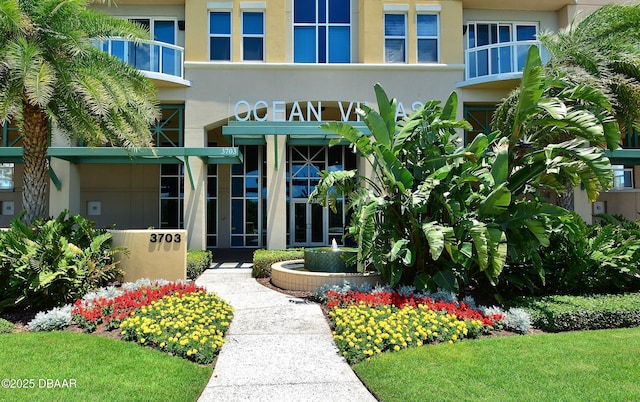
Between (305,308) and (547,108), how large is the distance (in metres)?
5.95

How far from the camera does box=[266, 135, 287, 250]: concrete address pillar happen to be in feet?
52.6

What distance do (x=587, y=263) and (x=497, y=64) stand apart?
10784mm

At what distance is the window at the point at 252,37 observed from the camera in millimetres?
17453

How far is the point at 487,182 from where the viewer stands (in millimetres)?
8289

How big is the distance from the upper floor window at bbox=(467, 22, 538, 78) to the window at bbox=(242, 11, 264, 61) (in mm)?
8503

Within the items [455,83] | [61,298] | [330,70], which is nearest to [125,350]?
[61,298]

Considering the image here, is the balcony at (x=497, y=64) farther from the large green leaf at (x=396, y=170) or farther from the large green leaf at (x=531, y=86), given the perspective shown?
the large green leaf at (x=396, y=170)

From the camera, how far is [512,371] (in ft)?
17.2

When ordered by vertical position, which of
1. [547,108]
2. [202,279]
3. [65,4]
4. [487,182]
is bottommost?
[202,279]

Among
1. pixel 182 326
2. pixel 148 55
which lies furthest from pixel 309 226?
pixel 182 326

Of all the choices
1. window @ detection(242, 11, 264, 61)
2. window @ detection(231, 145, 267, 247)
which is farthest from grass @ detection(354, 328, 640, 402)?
window @ detection(231, 145, 267, 247)

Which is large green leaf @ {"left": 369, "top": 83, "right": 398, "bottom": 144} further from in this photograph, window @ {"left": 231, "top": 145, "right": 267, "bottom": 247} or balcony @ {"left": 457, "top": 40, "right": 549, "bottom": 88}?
window @ {"left": 231, "top": 145, "right": 267, "bottom": 247}

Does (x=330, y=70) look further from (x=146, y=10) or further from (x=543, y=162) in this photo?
(x=543, y=162)

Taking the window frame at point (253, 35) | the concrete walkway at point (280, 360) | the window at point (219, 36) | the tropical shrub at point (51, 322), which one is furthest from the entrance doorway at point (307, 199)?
the tropical shrub at point (51, 322)
